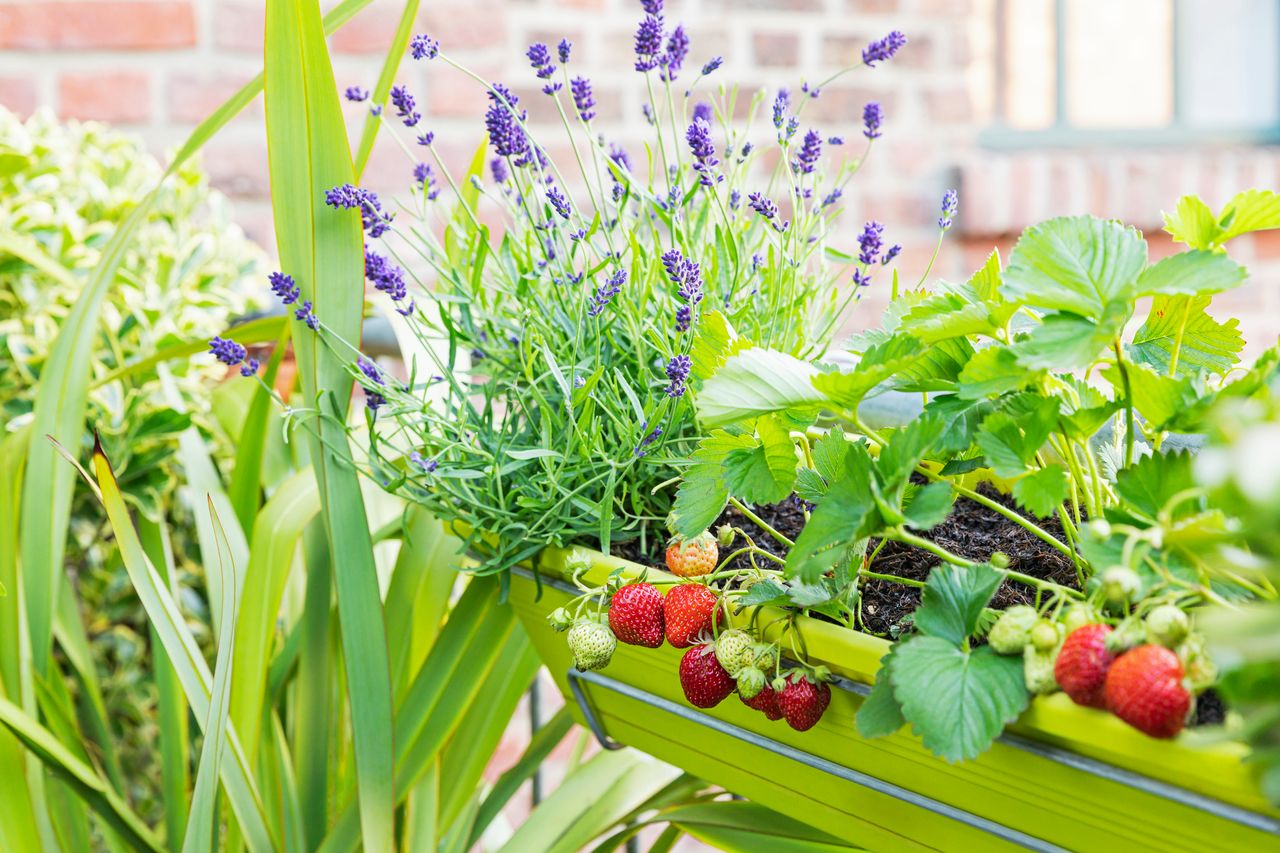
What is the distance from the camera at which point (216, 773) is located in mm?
596

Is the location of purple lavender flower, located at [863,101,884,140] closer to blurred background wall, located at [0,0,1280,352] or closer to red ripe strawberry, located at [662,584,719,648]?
red ripe strawberry, located at [662,584,719,648]

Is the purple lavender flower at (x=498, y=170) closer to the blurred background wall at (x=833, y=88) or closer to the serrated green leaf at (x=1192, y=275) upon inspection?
the serrated green leaf at (x=1192, y=275)

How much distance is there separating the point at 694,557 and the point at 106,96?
123 centimetres

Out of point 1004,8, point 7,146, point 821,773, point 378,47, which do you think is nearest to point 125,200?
point 7,146

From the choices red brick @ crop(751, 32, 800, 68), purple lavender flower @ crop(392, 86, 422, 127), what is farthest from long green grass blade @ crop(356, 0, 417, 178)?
red brick @ crop(751, 32, 800, 68)

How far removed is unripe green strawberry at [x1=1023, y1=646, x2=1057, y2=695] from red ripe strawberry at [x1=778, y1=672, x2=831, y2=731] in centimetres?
10

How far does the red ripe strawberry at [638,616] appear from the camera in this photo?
50 centimetres

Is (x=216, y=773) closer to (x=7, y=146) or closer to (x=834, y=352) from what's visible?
(x=834, y=352)

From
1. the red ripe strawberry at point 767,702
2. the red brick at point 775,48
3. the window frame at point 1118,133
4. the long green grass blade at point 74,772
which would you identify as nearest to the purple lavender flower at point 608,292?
the red ripe strawberry at point 767,702

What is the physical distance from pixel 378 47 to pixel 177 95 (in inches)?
10.5

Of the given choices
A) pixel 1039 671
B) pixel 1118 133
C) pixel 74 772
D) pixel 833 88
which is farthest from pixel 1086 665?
pixel 1118 133

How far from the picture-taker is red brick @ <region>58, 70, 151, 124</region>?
140cm

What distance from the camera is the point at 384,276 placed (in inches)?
25.1

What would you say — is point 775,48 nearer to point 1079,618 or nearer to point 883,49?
point 883,49
